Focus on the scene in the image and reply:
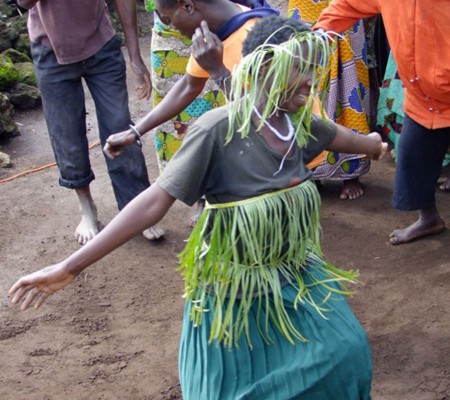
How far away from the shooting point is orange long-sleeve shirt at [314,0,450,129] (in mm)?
3750

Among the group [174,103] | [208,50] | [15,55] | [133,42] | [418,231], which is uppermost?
[208,50]

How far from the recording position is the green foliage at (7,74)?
7.06 m

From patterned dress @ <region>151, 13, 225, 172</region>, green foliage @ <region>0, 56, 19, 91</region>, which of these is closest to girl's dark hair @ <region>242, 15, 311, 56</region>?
patterned dress @ <region>151, 13, 225, 172</region>

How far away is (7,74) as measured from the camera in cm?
708

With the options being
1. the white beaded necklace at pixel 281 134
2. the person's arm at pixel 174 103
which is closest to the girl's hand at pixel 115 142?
the person's arm at pixel 174 103

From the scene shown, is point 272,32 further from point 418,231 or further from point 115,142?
point 418,231

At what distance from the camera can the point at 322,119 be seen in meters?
2.80

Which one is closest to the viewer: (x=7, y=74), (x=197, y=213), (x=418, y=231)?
(x=418, y=231)

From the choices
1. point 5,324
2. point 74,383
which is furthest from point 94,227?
point 74,383

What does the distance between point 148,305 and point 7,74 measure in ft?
11.4

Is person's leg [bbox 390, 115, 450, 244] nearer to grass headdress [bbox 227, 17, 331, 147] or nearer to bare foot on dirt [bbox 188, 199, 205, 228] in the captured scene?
bare foot on dirt [bbox 188, 199, 205, 228]

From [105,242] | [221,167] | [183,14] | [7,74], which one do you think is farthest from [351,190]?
[7,74]

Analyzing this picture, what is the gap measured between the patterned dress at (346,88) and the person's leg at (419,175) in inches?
23.7

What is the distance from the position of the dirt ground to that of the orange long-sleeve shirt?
841 millimetres
